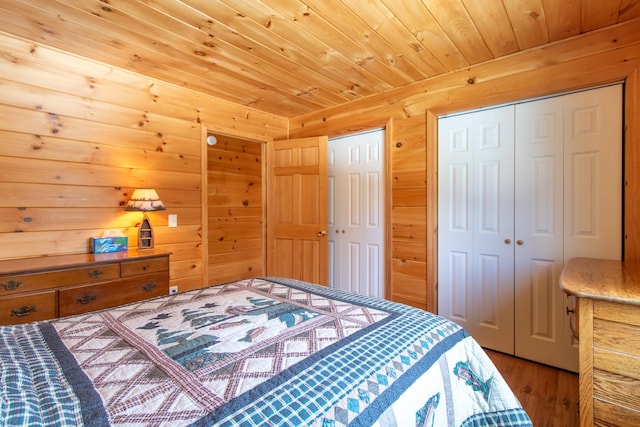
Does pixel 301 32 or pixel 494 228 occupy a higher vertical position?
pixel 301 32

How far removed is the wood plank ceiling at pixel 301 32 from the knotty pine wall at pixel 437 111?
115 millimetres

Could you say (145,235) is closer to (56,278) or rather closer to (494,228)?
(56,278)

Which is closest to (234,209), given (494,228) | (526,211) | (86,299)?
(86,299)

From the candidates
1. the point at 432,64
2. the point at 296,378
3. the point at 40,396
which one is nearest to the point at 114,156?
the point at 40,396

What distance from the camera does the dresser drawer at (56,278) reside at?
5.76ft

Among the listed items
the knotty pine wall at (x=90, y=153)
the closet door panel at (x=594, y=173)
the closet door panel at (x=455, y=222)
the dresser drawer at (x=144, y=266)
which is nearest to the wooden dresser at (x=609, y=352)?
the closet door panel at (x=594, y=173)

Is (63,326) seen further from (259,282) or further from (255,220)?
(255,220)

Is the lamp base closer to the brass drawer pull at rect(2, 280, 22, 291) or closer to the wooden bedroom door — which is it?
the brass drawer pull at rect(2, 280, 22, 291)

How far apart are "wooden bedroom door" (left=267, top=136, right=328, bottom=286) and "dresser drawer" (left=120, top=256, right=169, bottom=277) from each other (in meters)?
1.45

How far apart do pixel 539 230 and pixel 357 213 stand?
162cm

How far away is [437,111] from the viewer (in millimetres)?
2680

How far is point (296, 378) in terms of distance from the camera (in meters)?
0.82

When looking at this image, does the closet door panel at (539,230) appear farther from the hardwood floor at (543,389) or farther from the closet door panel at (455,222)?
the closet door panel at (455,222)

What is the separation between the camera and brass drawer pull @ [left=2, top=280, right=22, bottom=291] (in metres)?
1.74
